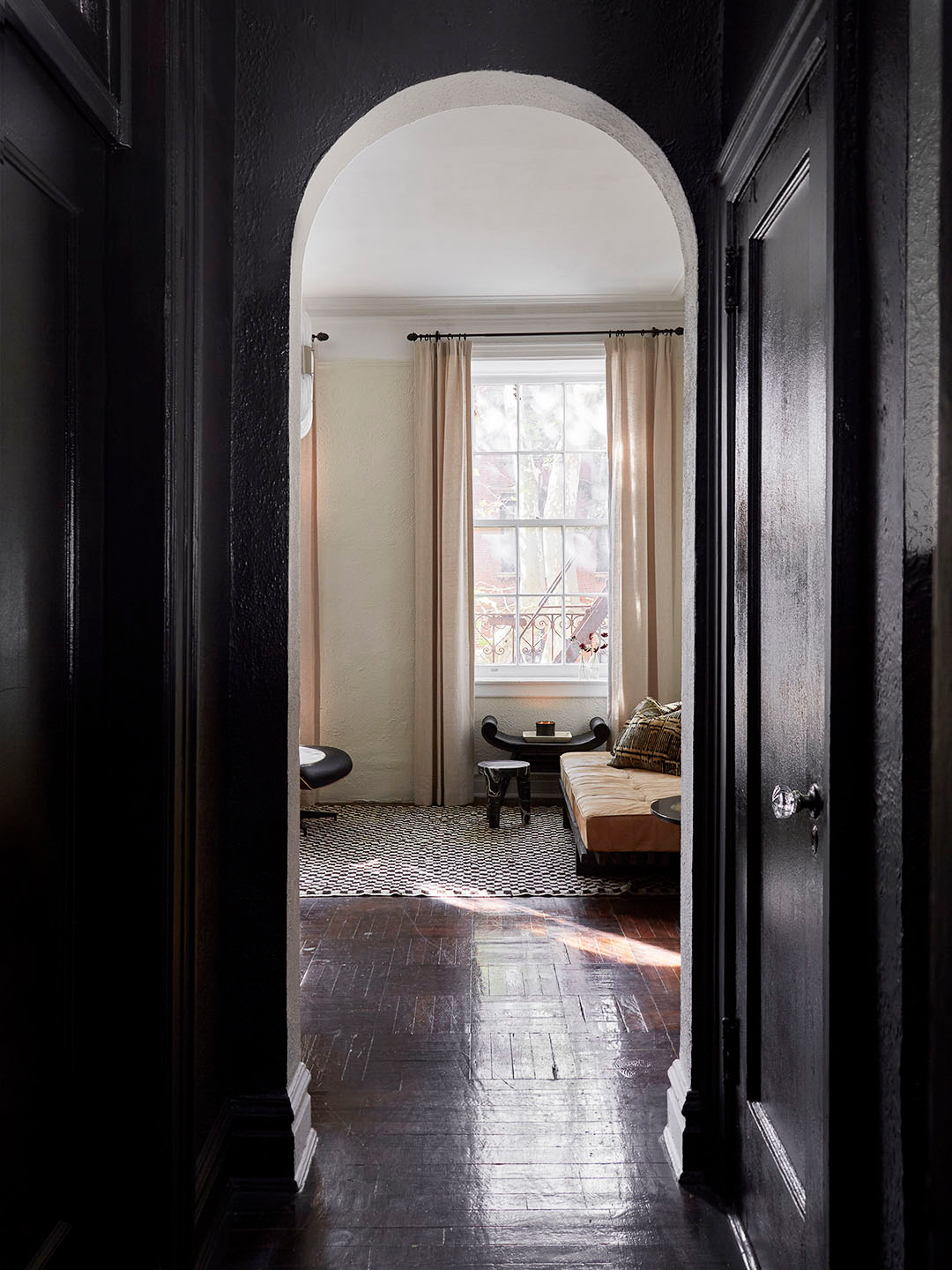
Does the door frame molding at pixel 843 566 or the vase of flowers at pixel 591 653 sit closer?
the door frame molding at pixel 843 566

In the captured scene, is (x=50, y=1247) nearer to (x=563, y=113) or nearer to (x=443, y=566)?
(x=563, y=113)

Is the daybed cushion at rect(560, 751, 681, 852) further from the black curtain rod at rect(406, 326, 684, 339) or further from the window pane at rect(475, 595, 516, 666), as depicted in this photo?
the black curtain rod at rect(406, 326, 684, 339)

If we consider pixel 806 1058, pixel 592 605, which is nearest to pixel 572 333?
pixel 592 605

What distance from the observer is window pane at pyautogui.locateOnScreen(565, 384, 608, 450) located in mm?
6777

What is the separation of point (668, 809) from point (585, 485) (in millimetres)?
3118

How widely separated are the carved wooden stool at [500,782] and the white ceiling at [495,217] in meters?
3.09

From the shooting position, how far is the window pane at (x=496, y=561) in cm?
685

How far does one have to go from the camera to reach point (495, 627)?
686cm

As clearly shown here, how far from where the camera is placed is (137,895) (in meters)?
1.70

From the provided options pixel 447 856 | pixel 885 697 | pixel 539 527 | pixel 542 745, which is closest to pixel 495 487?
pixel 539 527

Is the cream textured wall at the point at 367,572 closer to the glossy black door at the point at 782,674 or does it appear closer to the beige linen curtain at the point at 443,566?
the beige linen curtain at the point at 443,566

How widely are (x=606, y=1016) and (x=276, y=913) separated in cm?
143

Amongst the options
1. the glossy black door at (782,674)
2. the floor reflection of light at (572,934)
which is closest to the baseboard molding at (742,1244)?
the glossy black door at (782,674)

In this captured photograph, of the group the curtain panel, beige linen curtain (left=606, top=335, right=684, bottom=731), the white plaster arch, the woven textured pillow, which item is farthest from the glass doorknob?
the curtain panel
